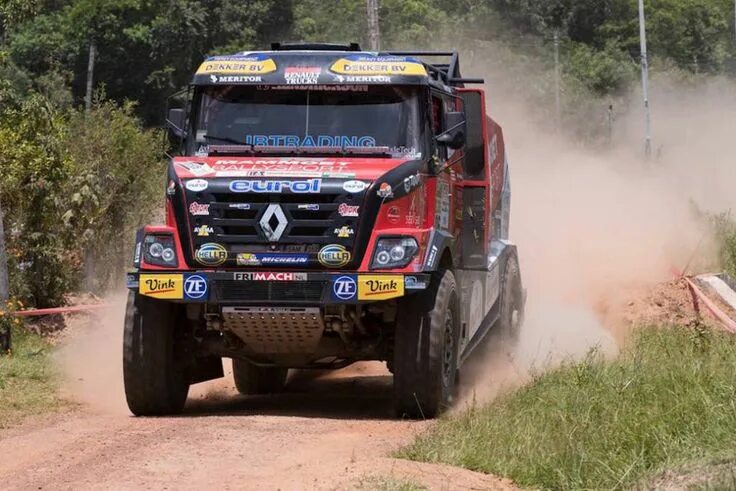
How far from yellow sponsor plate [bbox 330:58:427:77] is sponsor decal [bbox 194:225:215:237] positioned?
181 centimetres

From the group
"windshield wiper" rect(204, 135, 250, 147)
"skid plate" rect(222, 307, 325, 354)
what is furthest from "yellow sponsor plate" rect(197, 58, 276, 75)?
"skid plate" rect(222, 307, 325, 354)

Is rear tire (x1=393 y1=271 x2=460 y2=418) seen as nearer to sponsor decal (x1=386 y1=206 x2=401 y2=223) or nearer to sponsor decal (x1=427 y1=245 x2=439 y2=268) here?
sponsor decal (x1=427 y1=245 x2=439 y2=268)

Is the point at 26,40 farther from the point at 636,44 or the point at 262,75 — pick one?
the point at 262,75

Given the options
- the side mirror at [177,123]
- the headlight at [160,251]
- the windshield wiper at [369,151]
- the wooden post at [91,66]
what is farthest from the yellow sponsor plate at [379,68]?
the wooden post at [91,66]

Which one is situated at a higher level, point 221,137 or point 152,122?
point 221,137

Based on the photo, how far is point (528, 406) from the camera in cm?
1023

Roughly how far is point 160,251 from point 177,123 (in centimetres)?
130

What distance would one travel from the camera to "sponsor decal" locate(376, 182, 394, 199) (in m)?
10.9

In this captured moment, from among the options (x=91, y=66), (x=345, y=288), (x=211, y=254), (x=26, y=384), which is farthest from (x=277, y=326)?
(x=91, y=66)

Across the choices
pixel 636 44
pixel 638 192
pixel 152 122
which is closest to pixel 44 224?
pixel 638 192

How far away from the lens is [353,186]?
10898mm

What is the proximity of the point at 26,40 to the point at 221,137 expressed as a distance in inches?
1789

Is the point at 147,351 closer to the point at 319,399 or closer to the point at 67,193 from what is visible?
the point at 319,399

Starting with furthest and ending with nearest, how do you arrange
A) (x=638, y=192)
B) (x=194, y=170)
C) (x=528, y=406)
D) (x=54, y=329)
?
(x=638, y=192) < (x=54, y=329) < (x=194, y=170) < (x=528, y=406)
